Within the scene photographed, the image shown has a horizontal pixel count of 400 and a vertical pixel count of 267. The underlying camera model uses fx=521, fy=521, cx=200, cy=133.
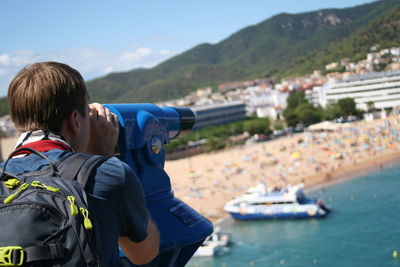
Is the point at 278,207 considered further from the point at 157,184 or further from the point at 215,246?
the point at 157,184

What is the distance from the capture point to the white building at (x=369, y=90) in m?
31.1

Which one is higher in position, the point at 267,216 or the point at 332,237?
the point at 267,216

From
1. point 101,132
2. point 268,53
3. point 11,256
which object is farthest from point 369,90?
point 268,53

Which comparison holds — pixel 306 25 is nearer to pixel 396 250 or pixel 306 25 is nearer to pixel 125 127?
pixel 396 250

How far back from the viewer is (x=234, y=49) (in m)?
103

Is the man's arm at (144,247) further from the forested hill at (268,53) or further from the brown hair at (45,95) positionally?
the forested hill at (268,53)

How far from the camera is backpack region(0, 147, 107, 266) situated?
0.46 meters

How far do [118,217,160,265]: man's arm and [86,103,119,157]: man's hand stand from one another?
13 centimetres

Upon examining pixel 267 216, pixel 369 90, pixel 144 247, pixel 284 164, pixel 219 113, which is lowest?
pixel 267 216

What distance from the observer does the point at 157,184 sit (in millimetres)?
801

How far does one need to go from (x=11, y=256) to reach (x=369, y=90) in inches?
1316

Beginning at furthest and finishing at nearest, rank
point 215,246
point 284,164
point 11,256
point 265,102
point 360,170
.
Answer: point 265,102
point 284,164
point 360,170
point 215,246
point 11,256

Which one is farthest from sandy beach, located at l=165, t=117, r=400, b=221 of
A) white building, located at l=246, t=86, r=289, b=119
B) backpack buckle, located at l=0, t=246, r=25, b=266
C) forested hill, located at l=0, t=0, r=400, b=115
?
forested hill, located at l=0, t=0, r=400, b=115

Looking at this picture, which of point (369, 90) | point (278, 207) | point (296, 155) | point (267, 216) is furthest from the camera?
point (369, 90)
